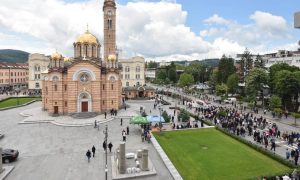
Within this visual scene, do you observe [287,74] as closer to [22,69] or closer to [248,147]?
[248,147]

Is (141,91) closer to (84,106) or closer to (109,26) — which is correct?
(109,26)

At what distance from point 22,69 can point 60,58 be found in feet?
192

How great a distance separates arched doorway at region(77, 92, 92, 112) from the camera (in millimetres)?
38750

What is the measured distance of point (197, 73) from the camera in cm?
10700

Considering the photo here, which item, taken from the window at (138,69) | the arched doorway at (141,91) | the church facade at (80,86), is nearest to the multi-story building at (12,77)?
the window at (138,69)

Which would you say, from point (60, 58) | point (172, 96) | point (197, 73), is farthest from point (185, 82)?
point (60, 58)

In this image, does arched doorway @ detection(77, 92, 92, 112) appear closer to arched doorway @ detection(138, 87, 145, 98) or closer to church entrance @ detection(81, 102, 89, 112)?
church entrance @ detection(81, 102, 89, 112)

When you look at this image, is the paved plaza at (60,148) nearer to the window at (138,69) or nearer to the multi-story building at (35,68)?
the window at (138,69)

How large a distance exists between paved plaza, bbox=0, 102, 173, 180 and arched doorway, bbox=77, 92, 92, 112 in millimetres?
5905

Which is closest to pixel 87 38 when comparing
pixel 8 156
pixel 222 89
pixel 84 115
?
pixel 84 115

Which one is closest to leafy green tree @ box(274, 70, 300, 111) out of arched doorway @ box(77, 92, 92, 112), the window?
arched doorway @ box(77, 92, 92, 112)

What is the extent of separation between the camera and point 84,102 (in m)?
39.1

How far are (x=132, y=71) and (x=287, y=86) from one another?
4121 centimetres

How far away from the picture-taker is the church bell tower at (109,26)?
47.8 meters
